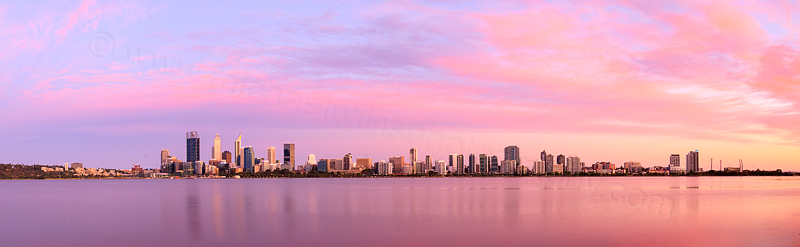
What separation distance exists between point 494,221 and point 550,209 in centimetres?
1815

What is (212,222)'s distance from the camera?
5956cm

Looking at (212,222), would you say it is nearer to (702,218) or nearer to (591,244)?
(591,244)

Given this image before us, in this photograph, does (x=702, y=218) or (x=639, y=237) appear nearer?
(x=639, y=237)

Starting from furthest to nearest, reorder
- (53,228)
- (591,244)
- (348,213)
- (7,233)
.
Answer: (348,213) < (53,228) < (7,233) < (591,244)

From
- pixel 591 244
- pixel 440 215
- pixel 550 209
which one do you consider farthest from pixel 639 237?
pixel 550 209

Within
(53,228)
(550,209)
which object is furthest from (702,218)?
(53,228)

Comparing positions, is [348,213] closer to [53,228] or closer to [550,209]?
[550,209]

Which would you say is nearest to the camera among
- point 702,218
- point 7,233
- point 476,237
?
point 476,237

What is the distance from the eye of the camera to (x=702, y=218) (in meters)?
61.9

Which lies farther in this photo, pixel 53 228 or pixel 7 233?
pixel 53 228

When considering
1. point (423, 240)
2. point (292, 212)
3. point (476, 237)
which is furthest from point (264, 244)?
point (292, 212)

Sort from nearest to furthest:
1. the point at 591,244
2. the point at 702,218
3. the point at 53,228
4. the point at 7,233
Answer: the point at 591,244 → the point at 7,233 → the point at 53,228 → the point at 702,218

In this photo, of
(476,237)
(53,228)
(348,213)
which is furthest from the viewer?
(348,213)

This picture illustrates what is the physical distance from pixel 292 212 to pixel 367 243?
30.4m
